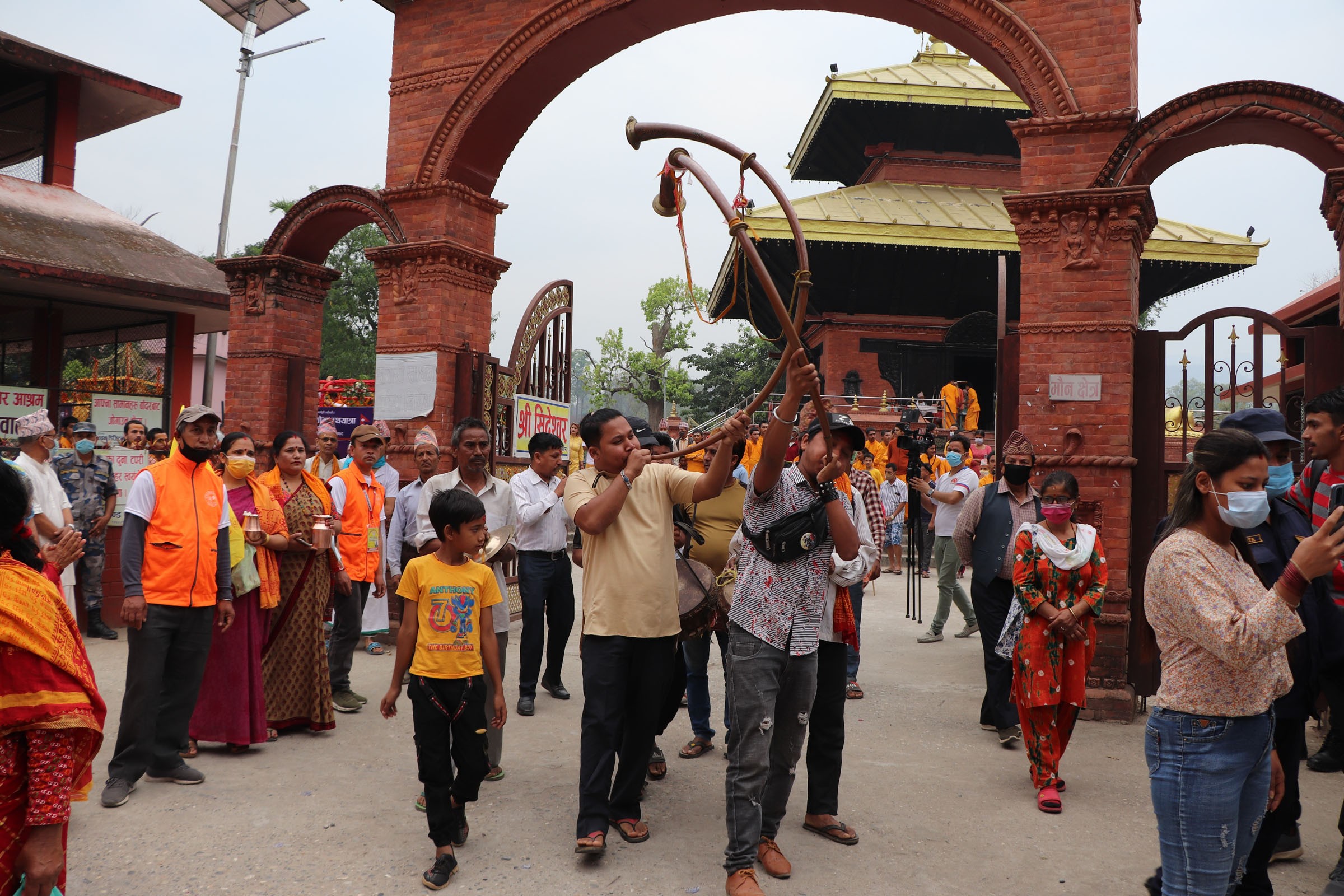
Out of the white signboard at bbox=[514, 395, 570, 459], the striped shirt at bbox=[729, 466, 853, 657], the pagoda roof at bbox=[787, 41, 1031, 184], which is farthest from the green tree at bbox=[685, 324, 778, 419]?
the striped shirt at bbox=[729, 466, 853, 657]

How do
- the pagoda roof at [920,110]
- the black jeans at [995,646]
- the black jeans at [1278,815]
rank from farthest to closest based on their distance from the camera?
the pagoda roof at [920,110] < the black jeans at [995,646] < the black jeans at [1278,815]

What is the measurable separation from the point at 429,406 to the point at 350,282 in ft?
101

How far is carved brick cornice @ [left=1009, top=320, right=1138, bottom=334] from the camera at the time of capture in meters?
6.46

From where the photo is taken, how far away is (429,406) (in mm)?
8602

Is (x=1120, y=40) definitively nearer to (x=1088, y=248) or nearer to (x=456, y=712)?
(x=1088, y=248)

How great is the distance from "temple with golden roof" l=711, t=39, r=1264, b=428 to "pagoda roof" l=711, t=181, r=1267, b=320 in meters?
0.03

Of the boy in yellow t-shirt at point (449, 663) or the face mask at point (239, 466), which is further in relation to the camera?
the face mask at point (239, 466)

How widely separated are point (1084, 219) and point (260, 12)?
19772 mm

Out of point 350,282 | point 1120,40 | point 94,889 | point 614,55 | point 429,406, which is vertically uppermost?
point 350,282

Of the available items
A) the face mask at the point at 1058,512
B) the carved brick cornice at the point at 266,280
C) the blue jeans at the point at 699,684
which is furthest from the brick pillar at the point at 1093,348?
the carved brick cornice at the point at 266,280

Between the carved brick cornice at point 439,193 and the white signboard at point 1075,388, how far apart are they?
223 inches

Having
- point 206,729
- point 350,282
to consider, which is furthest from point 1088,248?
point 350,282

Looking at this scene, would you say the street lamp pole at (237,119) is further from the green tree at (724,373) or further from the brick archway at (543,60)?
the green tree at (724,373)

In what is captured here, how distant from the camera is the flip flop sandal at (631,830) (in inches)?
152
